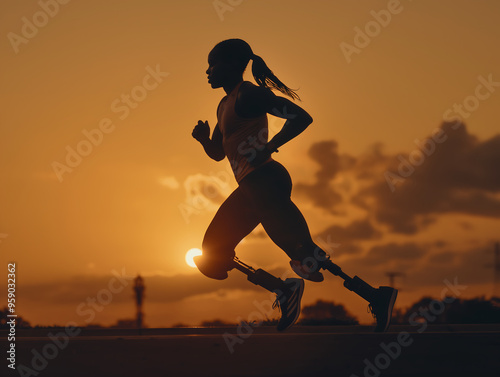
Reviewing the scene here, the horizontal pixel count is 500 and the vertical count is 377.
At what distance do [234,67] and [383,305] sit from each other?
2692mm

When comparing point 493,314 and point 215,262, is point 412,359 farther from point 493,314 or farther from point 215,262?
point 493,314

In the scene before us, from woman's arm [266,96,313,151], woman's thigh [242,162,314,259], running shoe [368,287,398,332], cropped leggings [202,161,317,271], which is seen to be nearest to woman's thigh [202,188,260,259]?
cropped leggings [202,161,317,271]

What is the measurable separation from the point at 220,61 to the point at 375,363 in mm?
3107

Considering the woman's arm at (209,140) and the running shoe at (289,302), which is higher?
the woman's arm at (209,140)

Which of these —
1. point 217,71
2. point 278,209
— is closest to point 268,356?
point 278,209

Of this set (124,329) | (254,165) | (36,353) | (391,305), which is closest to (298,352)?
(391,305)

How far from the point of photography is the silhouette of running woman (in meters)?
6.34

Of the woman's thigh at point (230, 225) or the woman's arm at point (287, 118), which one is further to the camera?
the woman's thigh at point (230, 225)

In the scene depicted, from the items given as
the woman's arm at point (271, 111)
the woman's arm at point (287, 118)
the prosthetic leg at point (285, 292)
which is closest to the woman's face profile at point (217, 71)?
the woman's arm at point (271, 111)

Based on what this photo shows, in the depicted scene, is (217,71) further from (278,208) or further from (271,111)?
(278,208)

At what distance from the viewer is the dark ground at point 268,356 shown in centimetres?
525

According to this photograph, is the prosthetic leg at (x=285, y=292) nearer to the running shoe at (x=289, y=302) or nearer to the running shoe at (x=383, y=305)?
the running shoe at (x=289, y=302)

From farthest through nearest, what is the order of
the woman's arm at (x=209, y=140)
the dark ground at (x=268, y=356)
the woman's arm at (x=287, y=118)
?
1. the woman's arm at (x=209, y=140)
2. the woman's arm at (x=287, y=118)
3. the dark ground at (x=268, y=356)

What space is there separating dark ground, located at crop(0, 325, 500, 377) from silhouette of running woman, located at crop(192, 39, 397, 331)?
459 millimetres
